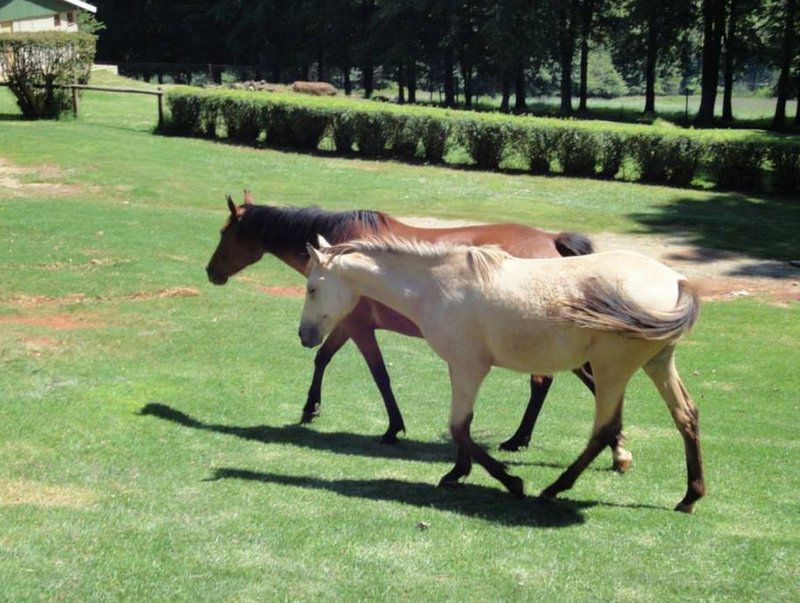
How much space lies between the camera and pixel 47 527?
244 inches

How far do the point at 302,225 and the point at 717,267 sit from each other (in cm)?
1275

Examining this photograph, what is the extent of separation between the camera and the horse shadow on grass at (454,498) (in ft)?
23.0

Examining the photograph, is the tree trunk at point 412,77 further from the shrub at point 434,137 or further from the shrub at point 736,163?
the shrub at point 736,163

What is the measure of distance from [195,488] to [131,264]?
10.4 metres

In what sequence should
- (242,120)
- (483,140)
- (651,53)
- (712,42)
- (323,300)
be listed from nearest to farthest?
(323,300), (483,140), (242,120), (712,42), (651,53)

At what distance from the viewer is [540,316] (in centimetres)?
712

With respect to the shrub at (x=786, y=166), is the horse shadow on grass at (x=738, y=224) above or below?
below

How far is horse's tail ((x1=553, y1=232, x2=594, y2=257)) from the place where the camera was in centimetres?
937

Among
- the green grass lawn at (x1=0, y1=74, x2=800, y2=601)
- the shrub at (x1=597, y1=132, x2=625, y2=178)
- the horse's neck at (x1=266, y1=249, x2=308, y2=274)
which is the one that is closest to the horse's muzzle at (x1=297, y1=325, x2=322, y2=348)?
the green grass lawn at (x1=0, y1=74, x2=800, y2=601)

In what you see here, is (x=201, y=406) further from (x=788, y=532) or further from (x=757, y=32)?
(x=757, y=32)

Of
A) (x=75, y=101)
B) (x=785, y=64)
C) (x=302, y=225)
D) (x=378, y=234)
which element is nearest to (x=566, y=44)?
(x=785, y=64)

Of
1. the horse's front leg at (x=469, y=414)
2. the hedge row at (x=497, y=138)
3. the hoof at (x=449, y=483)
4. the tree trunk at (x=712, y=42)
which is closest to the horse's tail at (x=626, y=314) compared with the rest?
the horse's front leg at (x=469, y=414)

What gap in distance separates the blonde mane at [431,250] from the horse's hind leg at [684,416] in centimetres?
137

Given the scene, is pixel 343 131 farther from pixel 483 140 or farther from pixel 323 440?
pixel 323 440
